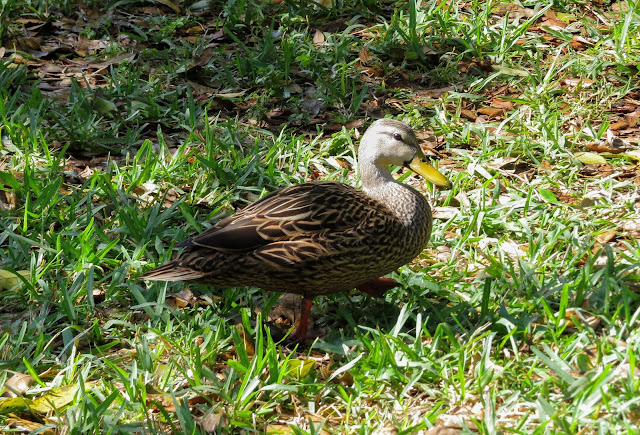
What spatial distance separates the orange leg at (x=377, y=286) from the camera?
13.6 feet

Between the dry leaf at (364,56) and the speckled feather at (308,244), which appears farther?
the dry leaf at (364,56)

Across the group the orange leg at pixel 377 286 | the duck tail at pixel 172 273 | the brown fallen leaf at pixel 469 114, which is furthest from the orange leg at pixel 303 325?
the brown fallen leaf at pixel 469 114

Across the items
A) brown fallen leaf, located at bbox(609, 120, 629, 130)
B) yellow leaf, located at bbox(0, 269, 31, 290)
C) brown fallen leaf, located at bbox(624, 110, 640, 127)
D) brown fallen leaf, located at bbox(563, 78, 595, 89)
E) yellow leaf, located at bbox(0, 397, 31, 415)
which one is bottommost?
yellow leaf, located at bbox(0, 269, 31, 290)

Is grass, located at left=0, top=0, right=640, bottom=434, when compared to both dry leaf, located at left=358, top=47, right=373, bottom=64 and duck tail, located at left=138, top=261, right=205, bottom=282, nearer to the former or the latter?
dry leaf, located at left=358, top=47, right=373, bottom=64

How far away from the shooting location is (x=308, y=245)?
3834 millimetres

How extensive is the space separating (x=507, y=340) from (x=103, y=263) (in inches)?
84.3

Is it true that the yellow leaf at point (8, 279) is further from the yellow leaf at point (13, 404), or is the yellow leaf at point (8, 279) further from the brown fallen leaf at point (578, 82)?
the brown fallen leaf at point (578, 82)

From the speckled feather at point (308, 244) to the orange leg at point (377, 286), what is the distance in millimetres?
170

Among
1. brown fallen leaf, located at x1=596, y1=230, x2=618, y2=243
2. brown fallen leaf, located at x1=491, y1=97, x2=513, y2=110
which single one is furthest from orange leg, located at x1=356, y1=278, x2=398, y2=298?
brown fallen leaf, located at x1=491, y1=97, x2=513, y2=110

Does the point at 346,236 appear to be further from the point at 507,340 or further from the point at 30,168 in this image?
the point at 30,168

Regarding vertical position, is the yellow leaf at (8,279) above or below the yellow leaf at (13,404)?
below

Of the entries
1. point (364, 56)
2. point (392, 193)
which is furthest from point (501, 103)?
point (392, 193)

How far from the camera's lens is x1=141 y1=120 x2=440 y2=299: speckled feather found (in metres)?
3.83

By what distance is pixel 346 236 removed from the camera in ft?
12.7
